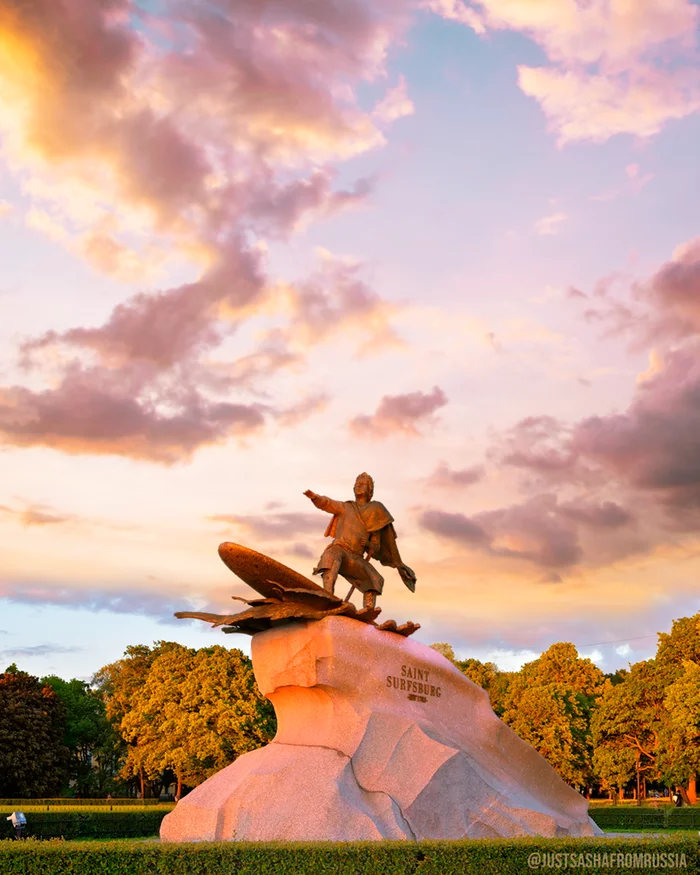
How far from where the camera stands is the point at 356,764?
43.9ft

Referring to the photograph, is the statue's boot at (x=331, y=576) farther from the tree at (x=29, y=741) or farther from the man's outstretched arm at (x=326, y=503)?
the tree at (x=29, y=741)

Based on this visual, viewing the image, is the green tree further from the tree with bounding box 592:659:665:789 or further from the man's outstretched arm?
the man's outstretched arm

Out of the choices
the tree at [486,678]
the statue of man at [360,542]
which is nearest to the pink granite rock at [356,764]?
the statue of man at [360,542]

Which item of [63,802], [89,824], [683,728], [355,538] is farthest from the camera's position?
[683,728]

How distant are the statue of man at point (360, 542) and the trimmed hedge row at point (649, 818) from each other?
2072 cm

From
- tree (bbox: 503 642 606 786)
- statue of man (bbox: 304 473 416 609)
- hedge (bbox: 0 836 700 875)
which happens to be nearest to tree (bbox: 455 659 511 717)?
tree (bbox: 503 642 606 786)

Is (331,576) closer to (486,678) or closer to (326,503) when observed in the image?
(326,503)

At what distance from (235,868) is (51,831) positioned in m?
15.1

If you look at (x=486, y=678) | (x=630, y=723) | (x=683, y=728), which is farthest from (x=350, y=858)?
(x=486, y=678)

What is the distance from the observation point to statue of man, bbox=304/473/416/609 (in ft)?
51.1

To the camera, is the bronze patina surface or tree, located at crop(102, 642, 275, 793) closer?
the bronze patina surface

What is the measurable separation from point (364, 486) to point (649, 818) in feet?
75.4

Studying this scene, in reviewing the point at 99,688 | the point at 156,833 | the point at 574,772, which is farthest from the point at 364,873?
the point at 99,688

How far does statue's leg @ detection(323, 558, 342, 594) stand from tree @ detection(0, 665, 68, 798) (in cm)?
4037
